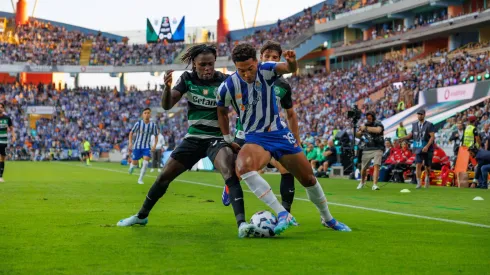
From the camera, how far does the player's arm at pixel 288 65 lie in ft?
24.5

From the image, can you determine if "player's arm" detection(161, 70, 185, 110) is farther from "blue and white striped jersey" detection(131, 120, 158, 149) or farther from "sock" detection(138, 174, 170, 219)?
"blue and white striped jersey" detection(131, 120, 158, 149)

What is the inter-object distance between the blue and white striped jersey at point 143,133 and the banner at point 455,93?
16981mm

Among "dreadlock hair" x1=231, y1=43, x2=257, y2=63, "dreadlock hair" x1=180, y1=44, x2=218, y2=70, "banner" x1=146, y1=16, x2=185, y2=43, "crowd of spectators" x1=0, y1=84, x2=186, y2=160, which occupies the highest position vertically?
"banner" x1=146, y1=16, x2=185, y2=43

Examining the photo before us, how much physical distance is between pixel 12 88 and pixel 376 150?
63958mm

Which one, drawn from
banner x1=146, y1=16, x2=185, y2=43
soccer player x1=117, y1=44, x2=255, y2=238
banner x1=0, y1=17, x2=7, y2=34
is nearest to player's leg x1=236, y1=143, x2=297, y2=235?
soccer player x1=117, y1=44, x2=255, y2=238

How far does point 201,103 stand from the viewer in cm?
920

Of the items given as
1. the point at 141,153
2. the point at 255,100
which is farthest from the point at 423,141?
the point at 255,100

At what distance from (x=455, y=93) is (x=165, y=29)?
1896 inches

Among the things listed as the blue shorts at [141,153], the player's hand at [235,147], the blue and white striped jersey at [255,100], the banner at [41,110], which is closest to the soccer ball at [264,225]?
the blue and white striped jersey at [255,100]

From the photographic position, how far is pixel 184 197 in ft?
52.2

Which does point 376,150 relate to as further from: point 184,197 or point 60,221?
point 60,221

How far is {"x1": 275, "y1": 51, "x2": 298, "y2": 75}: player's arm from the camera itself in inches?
294

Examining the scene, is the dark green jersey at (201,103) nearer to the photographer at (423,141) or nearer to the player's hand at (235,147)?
the player's hand at (235,147)

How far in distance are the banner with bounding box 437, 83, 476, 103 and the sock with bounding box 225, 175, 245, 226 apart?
27998 mm
